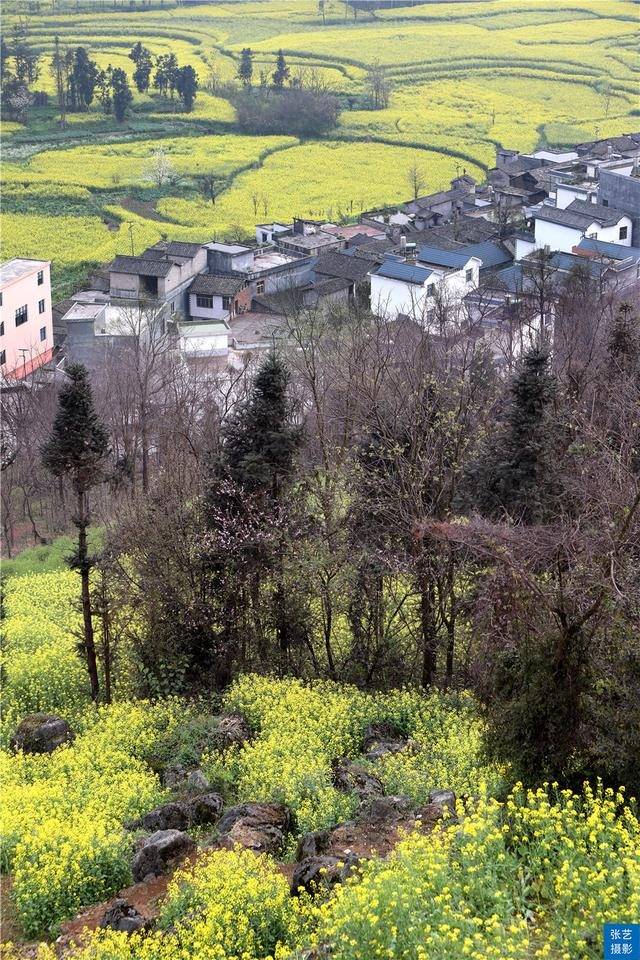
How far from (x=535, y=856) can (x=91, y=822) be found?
492cm

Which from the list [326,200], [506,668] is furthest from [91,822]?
[326,200]

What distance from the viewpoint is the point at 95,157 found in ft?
224

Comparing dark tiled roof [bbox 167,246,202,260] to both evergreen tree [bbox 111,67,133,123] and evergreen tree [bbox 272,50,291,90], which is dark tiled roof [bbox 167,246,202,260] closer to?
evergreen tree [bbox 111,67,133,123]

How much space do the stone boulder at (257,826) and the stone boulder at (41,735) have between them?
3.90 meters

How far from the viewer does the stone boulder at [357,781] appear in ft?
37.9

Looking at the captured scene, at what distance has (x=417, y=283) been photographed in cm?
4147

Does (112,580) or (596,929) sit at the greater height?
(596,929)

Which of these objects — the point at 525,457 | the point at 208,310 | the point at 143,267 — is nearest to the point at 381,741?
the point at 525,457

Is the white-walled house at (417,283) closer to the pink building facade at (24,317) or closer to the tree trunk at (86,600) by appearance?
the pink building facade at (24,317)

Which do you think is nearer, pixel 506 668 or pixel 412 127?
pixel 506 668

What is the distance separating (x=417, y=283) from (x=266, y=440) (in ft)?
87.6

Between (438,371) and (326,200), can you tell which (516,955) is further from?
(326,200)

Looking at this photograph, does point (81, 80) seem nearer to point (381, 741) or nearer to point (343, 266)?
point (343, 266)

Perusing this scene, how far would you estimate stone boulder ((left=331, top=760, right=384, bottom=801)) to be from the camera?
11.5 meters
